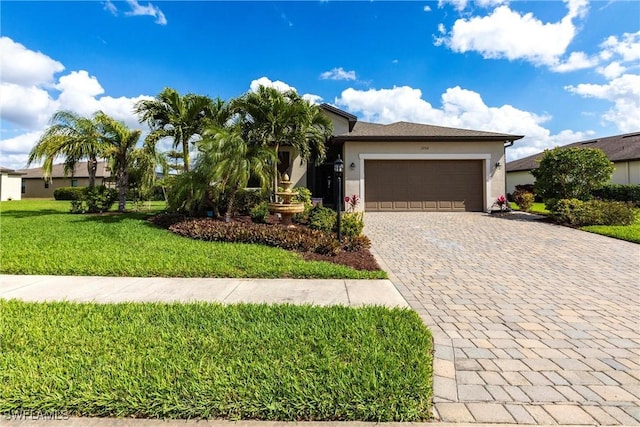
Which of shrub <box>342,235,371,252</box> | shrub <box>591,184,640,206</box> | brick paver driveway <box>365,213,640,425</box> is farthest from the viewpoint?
shrub <box>591,184,640,206</box>

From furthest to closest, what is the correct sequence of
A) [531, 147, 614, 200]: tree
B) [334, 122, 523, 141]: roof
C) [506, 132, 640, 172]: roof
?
[506, 132, 640, 172]: roof → [334, 122, 523, 141]: roof → [531, 147, 614, 200]: tree

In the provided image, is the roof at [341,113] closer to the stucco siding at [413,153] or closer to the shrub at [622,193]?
the stucco siding at [413,153]

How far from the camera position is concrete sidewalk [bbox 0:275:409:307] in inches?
174

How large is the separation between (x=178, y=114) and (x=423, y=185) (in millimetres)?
11819

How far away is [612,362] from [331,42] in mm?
14253

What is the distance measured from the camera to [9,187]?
105 ft

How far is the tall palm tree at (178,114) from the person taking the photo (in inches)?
434

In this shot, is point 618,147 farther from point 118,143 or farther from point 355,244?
point 118,143

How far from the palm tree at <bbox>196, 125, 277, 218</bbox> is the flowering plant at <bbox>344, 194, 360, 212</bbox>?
6520 mm

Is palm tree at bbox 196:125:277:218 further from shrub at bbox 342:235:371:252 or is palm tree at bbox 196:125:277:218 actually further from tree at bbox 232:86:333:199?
shrub at bbox 342:235:371:252

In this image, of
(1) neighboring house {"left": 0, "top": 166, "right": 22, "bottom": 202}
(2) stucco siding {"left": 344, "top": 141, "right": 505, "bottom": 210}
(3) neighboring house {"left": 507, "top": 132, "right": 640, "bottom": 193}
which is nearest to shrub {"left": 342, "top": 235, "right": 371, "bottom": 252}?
(2) stucco siding {"left": 344, "top": 141, "right": 505, "bottom": 210}

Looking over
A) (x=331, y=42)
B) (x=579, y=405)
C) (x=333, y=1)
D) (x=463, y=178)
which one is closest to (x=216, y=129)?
(x=333, y=1)

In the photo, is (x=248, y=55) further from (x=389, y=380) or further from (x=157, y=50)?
(x=389, y=380)

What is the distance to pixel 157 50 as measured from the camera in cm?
1132
